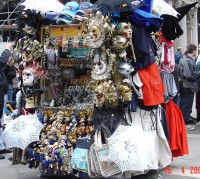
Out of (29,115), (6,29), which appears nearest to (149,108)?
(29,115)

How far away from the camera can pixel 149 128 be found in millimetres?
5566

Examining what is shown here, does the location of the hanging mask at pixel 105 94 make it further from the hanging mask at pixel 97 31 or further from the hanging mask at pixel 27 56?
the hanging mask at pixel 27 56

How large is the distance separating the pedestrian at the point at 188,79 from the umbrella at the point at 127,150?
4770 millimetres

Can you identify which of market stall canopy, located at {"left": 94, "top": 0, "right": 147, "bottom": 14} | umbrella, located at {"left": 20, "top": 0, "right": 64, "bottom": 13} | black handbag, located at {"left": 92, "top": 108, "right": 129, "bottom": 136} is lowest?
black handbag, located at {"left": 92, "top": 108, "right": 129, "bottom": 136}

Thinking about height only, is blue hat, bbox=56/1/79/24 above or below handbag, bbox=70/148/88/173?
above

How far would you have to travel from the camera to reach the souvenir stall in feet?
16.4

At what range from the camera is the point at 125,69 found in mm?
5031

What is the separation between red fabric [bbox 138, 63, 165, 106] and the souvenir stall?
12mm

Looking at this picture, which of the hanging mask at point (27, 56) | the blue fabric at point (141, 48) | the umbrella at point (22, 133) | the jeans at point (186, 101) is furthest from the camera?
the jeans at point (186, 101)

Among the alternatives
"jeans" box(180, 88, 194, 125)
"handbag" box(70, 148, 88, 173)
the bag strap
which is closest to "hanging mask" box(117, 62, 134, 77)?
the bag strap

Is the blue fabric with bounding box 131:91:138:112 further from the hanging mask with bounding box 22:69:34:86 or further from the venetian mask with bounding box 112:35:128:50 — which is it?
the hanging mask with bounding box 22:69:34:86

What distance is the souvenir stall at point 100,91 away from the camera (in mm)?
5000

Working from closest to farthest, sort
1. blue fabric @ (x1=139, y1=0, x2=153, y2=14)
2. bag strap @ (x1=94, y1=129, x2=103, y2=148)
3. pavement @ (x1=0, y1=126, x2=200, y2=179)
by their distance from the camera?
bag strap @ (x1=94, y1=129, x2=103, y2=148) → blue fabric @ (x1=139, y1=0, x2=153, y2=14) → pavement @ (x1=0, y1=126, x2=200, y2=179)
